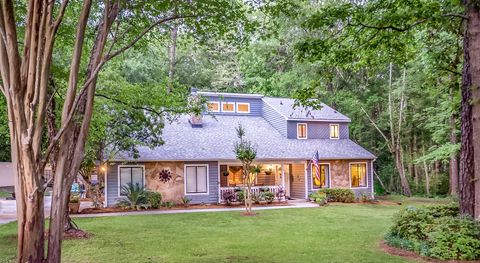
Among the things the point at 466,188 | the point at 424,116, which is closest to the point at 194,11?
the point at 466,188

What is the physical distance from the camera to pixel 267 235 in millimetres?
10391

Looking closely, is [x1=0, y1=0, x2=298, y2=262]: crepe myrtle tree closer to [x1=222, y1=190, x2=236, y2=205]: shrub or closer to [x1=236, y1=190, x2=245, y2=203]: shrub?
[x1=222, y1=190, x2=236, y2=205]: shrub

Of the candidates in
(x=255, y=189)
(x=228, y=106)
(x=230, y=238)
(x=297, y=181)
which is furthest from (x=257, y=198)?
(x=230, y=238)

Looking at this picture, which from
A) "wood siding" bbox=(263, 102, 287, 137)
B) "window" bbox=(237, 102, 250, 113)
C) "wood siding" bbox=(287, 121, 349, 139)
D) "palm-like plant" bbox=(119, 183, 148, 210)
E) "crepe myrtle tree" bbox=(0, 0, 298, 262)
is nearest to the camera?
"crepe myrtle tree" bbox=(0, 0, 298, 262)

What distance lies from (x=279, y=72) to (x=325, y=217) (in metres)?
17.8

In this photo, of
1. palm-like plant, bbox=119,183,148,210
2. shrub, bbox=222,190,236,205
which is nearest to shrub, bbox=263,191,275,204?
shrub, bbox=222,190,236,205

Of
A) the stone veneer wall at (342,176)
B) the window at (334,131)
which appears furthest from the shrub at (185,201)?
the window at (334,131)

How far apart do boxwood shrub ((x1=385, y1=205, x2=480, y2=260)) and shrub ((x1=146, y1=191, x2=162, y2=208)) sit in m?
10.5

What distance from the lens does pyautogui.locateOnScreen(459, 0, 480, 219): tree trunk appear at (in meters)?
7.77

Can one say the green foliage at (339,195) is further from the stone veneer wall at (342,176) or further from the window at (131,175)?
the window at (131,175)

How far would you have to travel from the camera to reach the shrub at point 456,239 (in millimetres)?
7312

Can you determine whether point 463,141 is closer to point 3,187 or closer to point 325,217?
point 325,217

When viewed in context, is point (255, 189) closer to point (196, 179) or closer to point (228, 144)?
point (228, 144)

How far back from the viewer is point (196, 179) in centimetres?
1878
